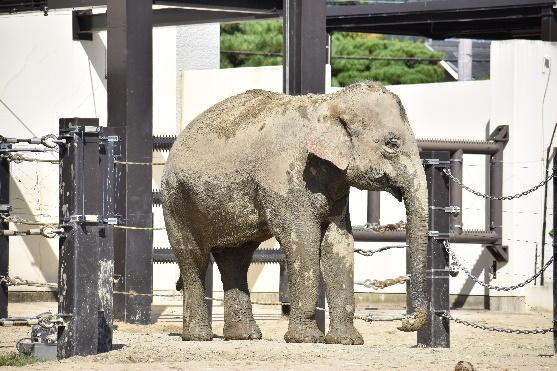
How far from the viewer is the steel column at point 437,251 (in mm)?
11477

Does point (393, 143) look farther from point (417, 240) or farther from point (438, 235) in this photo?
point (438, 235)

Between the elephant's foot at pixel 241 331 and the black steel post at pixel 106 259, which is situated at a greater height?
the black steel post at pixel 106 259

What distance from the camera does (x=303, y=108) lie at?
10711mm

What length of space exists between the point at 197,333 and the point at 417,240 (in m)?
2.37

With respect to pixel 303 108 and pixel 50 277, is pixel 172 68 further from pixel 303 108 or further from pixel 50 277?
pixel 303 108

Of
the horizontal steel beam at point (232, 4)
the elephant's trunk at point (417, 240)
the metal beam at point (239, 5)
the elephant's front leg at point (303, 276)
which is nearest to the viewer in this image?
the elephant's trunk at point (417, 240)

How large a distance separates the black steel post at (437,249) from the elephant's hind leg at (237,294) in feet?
4.93

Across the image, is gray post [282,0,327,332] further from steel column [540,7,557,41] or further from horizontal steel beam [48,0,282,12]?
steel column [540,7,557,41]

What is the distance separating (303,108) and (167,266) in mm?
6775

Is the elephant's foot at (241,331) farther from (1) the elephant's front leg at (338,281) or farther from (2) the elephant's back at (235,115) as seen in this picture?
(2) the elephant's back at (235,115)

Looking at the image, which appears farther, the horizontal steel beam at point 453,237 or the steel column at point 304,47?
the horizontal steel beam at point 453,237

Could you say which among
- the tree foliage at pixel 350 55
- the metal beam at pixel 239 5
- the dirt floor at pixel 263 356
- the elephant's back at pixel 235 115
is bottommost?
the dirt floor at pixel 263 356

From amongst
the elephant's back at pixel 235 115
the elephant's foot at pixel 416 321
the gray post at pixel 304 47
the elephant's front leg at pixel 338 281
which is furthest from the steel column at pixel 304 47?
the elephant's foot at pixel 416 321

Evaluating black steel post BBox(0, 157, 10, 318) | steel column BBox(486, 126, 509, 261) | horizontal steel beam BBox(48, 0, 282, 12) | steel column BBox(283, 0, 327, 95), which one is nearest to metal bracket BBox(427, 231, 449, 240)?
steel column BBox(283, 0, 327, 95)
